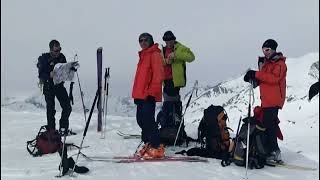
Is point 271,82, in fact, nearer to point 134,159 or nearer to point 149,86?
point 149,86

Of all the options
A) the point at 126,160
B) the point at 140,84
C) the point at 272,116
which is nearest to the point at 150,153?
the point at 126,160

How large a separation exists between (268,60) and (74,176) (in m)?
3.79

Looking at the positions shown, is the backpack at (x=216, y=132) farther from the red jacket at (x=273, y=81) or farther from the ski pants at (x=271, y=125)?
the red jacket at (x=273, y=81)

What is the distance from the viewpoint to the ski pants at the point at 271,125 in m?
9.27

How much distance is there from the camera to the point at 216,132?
989cm

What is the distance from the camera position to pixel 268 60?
913 centimetres

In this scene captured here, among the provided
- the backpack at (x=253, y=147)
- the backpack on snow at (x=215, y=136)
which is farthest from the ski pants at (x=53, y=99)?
the backpack at (x=253, y=147)

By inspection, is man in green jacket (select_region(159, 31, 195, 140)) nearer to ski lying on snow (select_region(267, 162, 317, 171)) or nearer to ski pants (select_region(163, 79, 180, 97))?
ski pants (select_region(163, 79, 180, 97))

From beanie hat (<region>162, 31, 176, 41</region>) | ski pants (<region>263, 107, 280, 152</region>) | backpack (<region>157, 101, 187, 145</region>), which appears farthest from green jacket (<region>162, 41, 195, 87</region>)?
ski pants (<region>263, 107, 280, 152</region>)

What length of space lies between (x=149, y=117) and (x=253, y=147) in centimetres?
186

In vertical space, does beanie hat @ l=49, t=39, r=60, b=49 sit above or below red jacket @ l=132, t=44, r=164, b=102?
above

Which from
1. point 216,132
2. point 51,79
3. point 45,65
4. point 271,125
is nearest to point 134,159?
point 216,132

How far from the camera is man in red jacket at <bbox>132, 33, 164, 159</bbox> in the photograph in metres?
9.14

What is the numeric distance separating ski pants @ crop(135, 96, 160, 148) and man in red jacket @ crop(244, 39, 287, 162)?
1.70 meters
